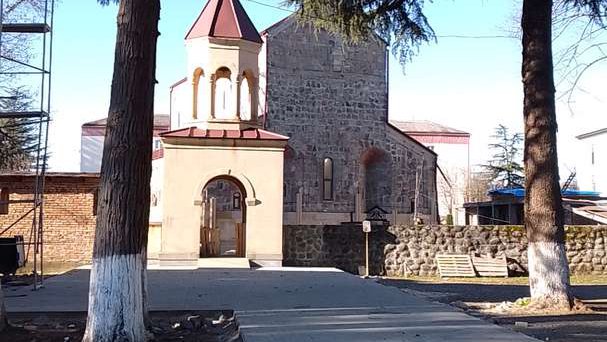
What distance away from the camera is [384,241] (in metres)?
24.4

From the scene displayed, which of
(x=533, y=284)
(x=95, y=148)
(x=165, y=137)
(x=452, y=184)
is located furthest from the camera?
(x=95, y=148)

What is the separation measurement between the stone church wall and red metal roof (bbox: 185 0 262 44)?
10.1 meters

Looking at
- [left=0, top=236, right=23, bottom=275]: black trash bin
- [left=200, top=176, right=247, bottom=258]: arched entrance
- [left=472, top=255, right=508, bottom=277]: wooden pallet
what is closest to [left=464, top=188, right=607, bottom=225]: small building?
[left=472, top=255, right=508, bottom=277]: wooden pallet

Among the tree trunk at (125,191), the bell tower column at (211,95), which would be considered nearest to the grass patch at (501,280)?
the bell tower column at (211,95)

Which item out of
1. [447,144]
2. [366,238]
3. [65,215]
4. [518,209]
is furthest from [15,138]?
[447,144]

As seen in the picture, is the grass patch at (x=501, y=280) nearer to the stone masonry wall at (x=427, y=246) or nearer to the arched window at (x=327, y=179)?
the stone masonry wall at (x=427, y=246)

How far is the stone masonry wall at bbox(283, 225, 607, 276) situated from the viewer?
24094 millimetres

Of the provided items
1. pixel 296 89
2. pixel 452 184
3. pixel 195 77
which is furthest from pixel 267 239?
pixel 452 184

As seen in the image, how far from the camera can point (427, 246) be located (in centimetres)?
2433

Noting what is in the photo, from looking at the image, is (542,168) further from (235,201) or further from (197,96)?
(235,201)

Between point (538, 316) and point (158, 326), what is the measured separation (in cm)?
577

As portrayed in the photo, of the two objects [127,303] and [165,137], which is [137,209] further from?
[165,137]

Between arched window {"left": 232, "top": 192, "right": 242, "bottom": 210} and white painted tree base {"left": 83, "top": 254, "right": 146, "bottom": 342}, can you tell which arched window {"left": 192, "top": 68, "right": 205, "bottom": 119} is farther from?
white painted tree base {"left": 83, "top": 254, "right": 146, "bottom": 342}

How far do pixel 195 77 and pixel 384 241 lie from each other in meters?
8.51
